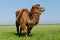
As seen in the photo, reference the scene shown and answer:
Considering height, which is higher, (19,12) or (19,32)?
(19,12)

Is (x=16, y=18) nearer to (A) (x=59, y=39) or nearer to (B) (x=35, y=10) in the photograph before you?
(B) (x=35, y=10)

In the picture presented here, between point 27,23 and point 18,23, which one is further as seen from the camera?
point 18,23

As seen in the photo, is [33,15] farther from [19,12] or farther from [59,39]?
[59,39]

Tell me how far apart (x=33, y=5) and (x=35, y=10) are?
358 millimetres

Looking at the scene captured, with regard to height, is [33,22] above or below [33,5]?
below

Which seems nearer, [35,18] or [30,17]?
[35,18]

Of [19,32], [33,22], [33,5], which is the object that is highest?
[33,5]

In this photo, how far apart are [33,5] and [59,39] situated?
8.75 feet

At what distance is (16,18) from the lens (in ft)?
48.4

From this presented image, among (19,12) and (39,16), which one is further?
(19,12)

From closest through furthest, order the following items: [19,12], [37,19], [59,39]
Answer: [59,39], [37,19], [19,12]

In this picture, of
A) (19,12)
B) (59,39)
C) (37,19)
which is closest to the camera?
(59,39)

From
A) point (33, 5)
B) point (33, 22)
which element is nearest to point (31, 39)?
point (33, 22)

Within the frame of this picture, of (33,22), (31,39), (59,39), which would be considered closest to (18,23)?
(33,22)
